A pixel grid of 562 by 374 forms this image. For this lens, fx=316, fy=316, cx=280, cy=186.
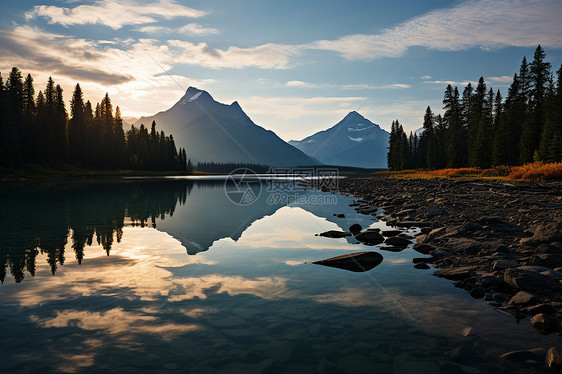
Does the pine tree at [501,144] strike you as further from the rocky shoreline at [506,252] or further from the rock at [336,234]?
the rock at [336,234]

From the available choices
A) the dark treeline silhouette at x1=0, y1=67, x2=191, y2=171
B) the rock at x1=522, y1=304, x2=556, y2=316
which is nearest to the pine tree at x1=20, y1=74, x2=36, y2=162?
the dark treeline silhouette at x1=0, y1=67, x2=191, y2=171

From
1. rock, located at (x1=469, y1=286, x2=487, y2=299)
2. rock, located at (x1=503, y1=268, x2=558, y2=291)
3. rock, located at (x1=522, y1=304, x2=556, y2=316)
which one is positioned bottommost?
rock, located at (x1=469, y1=286, x2=487, y2=299)

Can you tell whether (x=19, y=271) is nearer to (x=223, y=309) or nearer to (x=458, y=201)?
(x=223, y=309)

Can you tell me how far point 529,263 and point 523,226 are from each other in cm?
505

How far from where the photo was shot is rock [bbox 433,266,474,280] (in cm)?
906

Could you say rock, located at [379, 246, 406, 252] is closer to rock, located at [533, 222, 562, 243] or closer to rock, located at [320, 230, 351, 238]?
rock, located at [320, 230, 351, 238]

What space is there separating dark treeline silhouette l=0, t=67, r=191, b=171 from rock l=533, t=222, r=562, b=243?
294 feet

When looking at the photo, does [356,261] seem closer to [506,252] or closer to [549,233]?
[506,252]

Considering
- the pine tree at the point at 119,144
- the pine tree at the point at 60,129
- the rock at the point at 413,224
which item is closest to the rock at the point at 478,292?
the rock at the point at 413,224

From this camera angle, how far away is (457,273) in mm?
9164

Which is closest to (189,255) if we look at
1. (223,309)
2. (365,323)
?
(223,309)

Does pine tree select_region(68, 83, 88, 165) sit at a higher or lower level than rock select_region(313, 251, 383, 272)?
higher

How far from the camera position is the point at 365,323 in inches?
265

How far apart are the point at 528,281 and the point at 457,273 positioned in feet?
5.92
